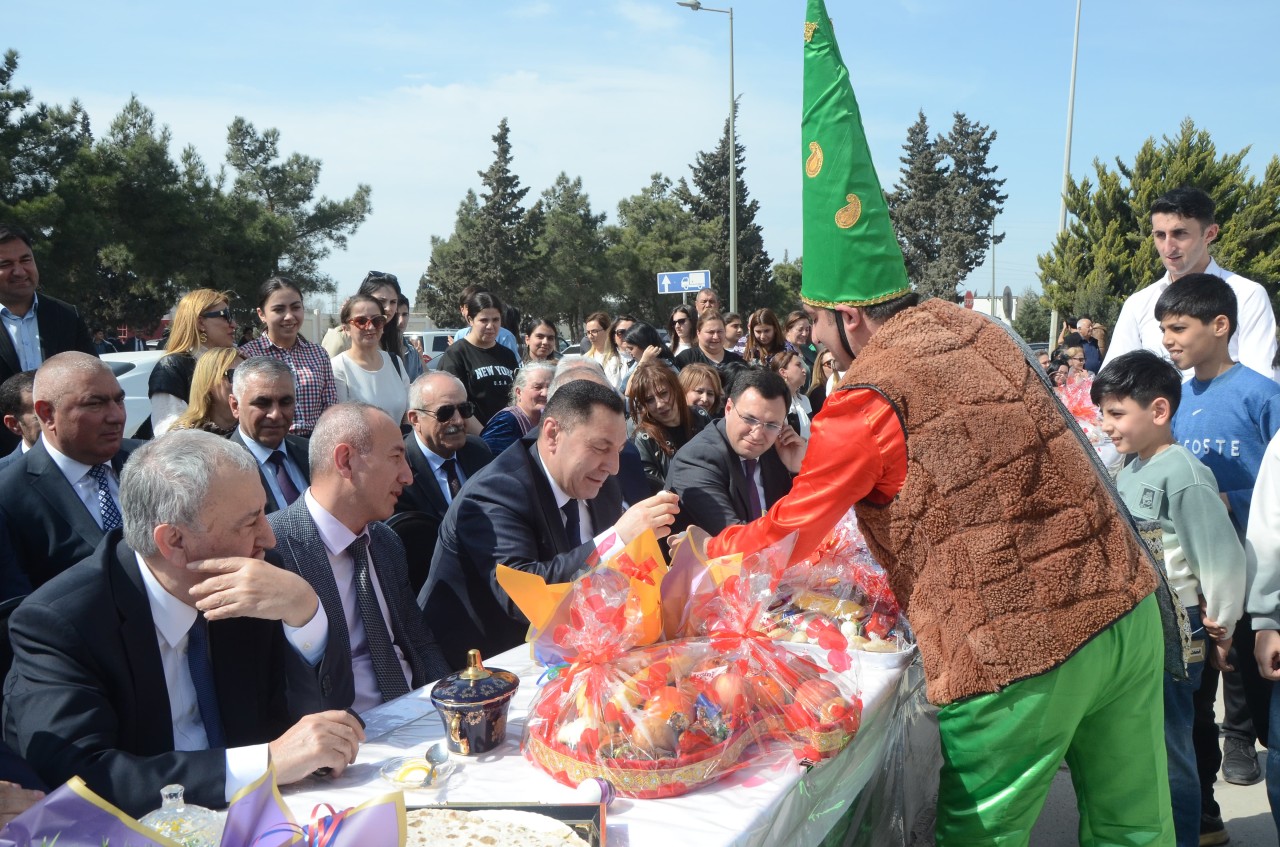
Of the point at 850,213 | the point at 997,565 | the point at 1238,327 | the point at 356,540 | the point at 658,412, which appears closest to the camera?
the point at 997,565

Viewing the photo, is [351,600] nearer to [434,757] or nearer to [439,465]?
[434,757]

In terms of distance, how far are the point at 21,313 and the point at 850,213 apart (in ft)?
13.8

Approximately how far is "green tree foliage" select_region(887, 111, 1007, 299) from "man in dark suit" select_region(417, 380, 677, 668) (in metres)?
55.0

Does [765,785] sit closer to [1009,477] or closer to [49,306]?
[1009,477]

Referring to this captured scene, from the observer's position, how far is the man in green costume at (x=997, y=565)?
6.85ft

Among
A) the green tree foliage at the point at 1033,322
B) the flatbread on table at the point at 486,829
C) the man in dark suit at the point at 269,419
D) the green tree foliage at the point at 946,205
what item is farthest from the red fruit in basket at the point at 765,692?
the green tree foliage at the point at 946,205

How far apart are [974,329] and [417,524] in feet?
7.73

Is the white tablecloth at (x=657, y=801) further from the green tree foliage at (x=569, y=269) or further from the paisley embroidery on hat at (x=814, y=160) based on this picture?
the green tree foliage at (x=569, y=269)

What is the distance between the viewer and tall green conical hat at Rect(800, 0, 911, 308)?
242cm

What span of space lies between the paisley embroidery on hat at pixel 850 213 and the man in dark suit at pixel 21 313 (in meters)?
3.81

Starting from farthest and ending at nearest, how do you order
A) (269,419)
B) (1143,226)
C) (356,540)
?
(1143,226) → (269,419) → (356,540)

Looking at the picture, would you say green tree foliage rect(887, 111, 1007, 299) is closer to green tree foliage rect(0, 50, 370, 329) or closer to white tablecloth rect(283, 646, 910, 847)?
green tree foliage rect(0, 50, 370, 329)

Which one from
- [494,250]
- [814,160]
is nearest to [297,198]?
[494,250]

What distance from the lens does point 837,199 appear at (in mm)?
2479
